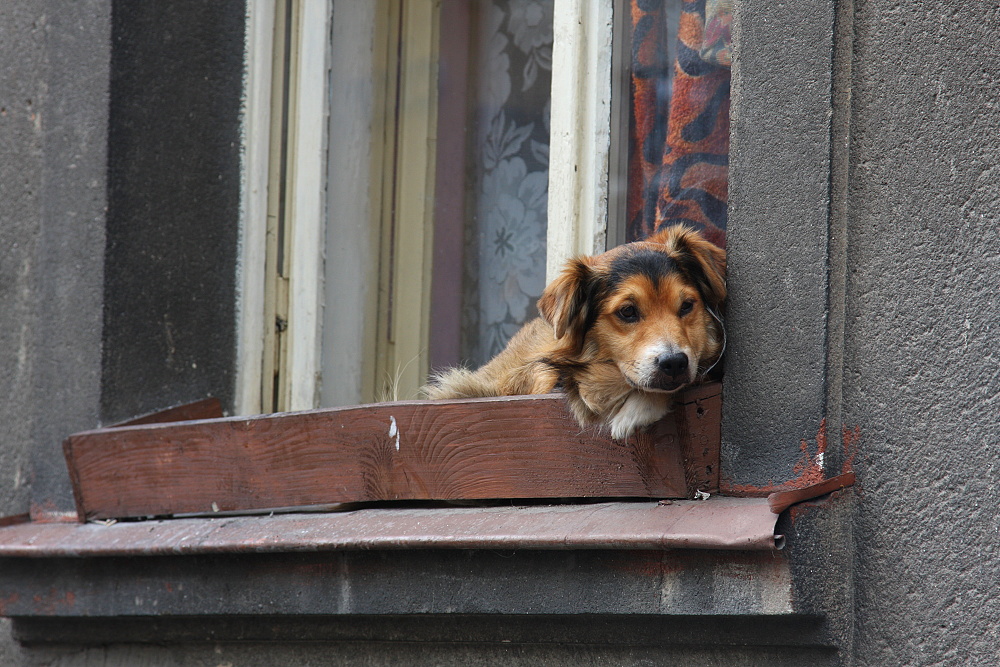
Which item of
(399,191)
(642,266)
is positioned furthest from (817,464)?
(399,191)

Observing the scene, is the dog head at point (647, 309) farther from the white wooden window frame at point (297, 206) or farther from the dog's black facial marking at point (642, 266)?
the white wooden window frame at point (297, 206)

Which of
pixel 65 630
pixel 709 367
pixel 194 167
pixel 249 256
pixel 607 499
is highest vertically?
pixel 194 167

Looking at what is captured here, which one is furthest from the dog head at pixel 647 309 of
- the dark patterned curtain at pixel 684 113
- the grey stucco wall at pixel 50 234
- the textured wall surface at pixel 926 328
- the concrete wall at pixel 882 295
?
the grey stucco wall at pixel 50 234

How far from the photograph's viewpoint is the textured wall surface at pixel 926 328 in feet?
7.02

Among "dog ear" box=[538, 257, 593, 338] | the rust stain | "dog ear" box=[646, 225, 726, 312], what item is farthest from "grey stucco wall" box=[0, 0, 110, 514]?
the rust stain

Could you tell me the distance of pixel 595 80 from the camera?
314 centimetres

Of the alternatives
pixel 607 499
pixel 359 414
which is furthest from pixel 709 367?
pixel 359 414

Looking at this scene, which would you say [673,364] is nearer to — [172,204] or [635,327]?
[635,327]

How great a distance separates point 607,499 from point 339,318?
1.67 m

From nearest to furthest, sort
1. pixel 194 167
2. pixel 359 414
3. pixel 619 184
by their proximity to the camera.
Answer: pixel 359 414, pixel 619 184, pixel 194 167

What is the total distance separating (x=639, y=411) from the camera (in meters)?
2.45

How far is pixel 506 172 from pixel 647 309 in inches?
58.2

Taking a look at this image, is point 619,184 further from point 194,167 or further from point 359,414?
point 194,167

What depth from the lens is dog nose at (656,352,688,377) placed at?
2.34 m
